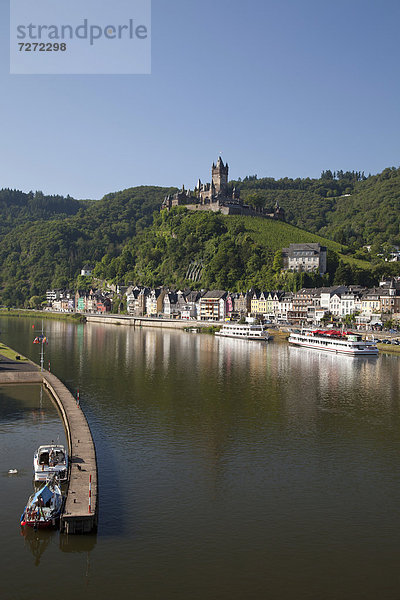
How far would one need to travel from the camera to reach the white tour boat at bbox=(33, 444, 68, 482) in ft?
76.8

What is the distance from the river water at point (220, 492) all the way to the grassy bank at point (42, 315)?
88.8 metres

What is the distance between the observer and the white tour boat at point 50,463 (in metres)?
23.4

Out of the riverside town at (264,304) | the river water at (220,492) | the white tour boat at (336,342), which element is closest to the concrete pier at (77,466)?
the river water at (220,492)

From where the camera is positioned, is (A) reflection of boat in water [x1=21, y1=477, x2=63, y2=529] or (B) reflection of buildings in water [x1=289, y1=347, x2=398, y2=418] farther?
(B) reflection of buildings in water [x1=289, y1=347, x2=398, y2=418]

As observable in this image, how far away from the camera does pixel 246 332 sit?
91125 millimetres

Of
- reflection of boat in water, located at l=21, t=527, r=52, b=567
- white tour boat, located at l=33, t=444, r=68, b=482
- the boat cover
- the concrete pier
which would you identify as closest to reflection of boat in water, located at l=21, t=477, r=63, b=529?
the boat cover

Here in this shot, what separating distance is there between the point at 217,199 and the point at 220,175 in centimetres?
1169

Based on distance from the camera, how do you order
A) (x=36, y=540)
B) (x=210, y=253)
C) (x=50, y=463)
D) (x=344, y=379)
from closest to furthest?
(x=36, y=540), (x=50, y=463), (x=344, y=379), (x=210, y=253)

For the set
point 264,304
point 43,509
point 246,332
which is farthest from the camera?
point 264,304

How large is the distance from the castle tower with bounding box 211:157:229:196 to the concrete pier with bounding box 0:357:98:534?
13729 centimetres

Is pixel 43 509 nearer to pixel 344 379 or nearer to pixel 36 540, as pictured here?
pixel 36 540

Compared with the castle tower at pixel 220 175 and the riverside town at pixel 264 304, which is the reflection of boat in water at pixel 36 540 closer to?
the riverside town at pixel 264 304

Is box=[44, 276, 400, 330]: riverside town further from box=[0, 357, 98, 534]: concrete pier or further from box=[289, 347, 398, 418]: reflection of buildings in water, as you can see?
box=[0, 357, 98, 534]: concrete pier

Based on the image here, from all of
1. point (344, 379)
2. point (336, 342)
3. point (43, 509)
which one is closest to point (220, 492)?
point (43, 509)
